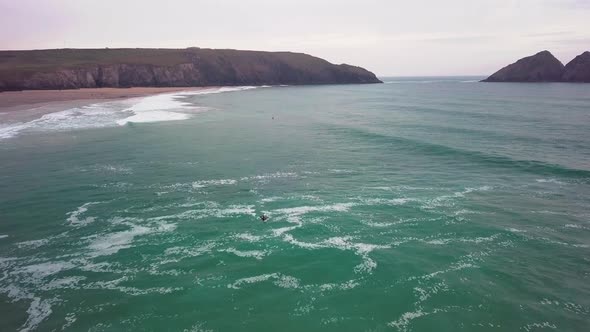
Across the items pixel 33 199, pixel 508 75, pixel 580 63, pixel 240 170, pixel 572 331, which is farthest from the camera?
pixel 508 75

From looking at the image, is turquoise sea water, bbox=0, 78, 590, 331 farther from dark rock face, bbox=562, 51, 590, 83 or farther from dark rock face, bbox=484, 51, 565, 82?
dark rock face, bbox=484, 51, 565, 82

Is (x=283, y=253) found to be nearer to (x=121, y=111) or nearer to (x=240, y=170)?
(x=240, y=170)

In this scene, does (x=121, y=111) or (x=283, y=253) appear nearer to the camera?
(x=283, y=253)

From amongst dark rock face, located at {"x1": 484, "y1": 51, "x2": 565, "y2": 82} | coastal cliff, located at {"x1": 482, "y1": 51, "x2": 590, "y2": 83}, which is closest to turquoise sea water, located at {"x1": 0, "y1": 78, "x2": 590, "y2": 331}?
coastal cliff, located at {"x1": 482, "y1": 51, "x2": 590, "y2": 83}

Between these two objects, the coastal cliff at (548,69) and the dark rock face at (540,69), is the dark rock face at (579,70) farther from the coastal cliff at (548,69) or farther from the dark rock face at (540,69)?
the dark rock face at (540,69)

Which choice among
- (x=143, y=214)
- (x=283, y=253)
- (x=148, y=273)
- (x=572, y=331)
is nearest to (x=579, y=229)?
(x=572, y=331)

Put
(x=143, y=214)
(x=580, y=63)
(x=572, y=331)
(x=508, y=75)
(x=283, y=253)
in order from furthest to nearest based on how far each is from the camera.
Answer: (x=508, y=75)
(x=580, y=63)
(x=143, y=214)
(x=283, y=253)
(x=572, y=331)
